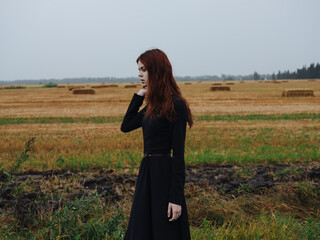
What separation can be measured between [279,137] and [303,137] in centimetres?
84

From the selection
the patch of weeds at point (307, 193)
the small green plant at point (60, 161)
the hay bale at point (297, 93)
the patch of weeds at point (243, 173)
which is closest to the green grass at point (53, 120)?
the small green plant at point (60, 161)

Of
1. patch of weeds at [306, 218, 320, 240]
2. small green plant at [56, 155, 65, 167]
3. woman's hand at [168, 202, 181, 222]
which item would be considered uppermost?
woman's hand at [168, 202, 181, 222]

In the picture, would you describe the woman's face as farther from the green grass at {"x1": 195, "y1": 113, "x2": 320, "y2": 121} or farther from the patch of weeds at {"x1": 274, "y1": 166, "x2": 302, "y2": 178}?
the green grass at {"x1": 195, "y1": 113, "x2": 320, "y2": 121}

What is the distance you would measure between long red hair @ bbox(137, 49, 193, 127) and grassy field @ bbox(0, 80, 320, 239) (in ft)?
5.46

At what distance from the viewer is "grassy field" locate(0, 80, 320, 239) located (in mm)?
4469

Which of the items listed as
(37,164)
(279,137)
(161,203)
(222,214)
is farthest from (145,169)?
(279,137)

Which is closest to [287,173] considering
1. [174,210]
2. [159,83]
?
[174,210]

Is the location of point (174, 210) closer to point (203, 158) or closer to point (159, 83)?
point (159, 83)

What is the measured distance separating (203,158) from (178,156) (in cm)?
703

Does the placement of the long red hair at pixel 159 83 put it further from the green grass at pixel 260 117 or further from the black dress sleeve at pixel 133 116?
the green grass at pixel 260 117

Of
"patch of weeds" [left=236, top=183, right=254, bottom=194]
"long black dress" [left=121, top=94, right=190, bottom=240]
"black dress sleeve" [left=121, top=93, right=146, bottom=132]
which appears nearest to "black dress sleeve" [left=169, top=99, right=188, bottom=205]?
"long black dress" [left=121, top=94, right=190, bottom=240]

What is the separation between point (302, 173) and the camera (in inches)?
318

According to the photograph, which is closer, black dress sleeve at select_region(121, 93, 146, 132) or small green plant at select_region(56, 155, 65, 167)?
black dress sleeve at select_region(121, 93, 146, 132)

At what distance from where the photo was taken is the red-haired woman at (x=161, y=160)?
120 inches
